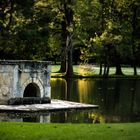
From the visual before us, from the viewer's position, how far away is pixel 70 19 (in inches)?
2534

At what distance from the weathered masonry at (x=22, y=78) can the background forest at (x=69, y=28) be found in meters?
27.8

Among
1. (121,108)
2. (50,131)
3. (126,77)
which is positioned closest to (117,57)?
(126,77)

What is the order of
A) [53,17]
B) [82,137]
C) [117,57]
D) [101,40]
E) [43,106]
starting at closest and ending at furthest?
1. [82,137]
2. [43,106]
3. [101,40]
4. [53,17]
5. [117,57]

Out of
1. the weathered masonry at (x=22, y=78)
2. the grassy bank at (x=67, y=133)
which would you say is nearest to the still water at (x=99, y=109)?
the weathered masonry at (x=22, y=78)

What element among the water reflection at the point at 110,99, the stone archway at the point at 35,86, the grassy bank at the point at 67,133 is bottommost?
the water reflection at the point at 110,99

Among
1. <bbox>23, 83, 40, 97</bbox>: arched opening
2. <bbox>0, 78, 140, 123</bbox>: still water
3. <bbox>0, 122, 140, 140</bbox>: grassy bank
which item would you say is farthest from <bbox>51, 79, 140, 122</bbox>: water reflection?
<bbox>0, 122, 140, 140</bbox>: grassy bank

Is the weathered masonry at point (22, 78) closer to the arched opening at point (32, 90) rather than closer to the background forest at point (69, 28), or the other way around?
the arched opening at point (32, 90)

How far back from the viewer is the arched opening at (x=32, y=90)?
1263 inches

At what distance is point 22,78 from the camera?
3077 cm

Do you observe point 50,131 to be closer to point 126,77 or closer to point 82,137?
point 82,137

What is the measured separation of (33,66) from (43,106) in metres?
3.02

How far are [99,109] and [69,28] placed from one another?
3276cm

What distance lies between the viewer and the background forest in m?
61.3

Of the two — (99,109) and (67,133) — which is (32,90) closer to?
(99,109)
